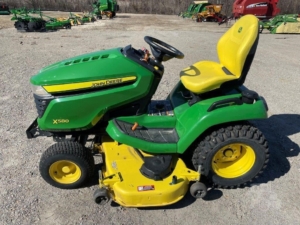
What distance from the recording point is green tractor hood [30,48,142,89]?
92.9 inches

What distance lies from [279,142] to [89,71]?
2.42 m

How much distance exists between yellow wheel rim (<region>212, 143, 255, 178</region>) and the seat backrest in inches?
→ 24.6

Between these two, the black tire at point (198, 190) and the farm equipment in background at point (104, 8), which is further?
the farm equipment in background at point (104, 8)

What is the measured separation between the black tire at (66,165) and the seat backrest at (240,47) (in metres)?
1.57

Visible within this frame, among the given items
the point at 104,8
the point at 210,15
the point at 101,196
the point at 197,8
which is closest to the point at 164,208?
the point at 101,196

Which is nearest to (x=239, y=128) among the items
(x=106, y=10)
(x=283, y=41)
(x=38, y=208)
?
(x=38, y=208)

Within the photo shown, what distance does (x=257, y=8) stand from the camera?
1305 cm

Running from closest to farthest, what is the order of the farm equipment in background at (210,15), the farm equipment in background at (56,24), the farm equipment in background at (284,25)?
the farm equipment in background at (284,25) → the farm equipment in background at (56,24) → the farm equipment in background at (210,15)

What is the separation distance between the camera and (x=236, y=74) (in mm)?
2607

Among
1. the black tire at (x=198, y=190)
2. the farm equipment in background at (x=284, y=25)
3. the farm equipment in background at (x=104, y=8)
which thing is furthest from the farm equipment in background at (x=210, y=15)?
the black tire at (x=198, y=190)

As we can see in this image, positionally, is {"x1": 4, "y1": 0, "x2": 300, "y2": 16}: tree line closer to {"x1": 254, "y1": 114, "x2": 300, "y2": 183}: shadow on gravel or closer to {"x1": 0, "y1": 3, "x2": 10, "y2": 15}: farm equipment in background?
{"x1": 0, "y1": 3, "x2": 10, "y2": 15}: farm equipment in background

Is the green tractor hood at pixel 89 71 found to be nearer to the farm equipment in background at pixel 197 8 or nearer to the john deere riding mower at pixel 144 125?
the john deere riding mower at pixel 144 125

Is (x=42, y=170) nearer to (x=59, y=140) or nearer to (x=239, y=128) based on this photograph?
(x=59, y=140)

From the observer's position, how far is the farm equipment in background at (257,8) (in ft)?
42.4
